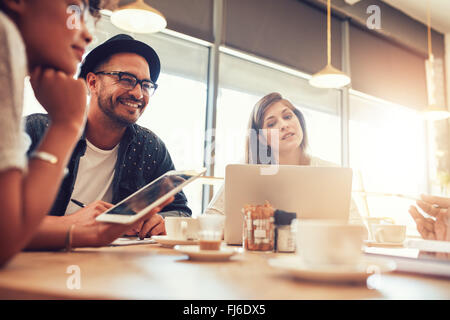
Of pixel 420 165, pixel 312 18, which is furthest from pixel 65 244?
pixel 420 165

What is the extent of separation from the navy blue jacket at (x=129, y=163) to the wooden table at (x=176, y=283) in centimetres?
96

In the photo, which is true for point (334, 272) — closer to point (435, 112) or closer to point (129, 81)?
point (129, 81)

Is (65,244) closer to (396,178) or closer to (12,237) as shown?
(12,237)

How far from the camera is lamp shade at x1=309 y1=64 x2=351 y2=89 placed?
3.37m

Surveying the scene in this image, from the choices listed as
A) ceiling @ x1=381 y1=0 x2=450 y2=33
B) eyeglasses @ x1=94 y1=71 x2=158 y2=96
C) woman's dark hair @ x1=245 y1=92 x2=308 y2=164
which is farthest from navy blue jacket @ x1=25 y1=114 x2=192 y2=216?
ceiling @ x1=381 y1=0 x2=450 y2=33

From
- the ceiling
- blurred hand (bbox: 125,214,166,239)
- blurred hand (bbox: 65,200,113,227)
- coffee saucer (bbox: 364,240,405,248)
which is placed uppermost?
the ceiling

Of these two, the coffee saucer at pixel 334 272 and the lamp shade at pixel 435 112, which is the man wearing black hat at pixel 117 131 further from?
the lamp shade at pixel 435 112

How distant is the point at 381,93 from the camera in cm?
568

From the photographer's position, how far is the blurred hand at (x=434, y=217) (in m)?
1.26

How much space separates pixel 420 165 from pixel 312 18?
311 cm

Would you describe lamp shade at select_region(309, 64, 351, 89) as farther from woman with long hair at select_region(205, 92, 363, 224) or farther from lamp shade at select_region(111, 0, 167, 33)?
lamp shade at select_region(111, 0, 167, 33)

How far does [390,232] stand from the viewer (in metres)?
1.35

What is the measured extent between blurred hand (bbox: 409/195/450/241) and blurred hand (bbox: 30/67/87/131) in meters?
1.09
